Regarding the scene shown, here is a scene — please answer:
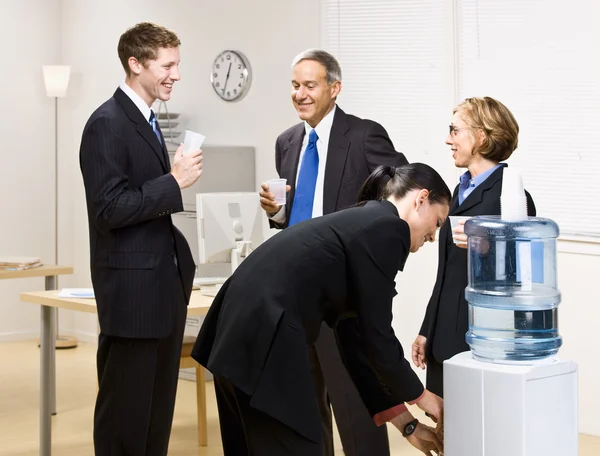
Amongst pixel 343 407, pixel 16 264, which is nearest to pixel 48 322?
pixel 16 264

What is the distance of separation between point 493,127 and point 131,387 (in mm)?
1551

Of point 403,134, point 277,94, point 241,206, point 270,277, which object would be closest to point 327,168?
point 241,206

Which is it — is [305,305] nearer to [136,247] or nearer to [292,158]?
[136,247]

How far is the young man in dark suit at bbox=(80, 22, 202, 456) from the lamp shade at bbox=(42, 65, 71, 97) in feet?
15.7

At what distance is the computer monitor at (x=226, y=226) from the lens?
15.1 ft

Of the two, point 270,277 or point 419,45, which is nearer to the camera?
point 270,277

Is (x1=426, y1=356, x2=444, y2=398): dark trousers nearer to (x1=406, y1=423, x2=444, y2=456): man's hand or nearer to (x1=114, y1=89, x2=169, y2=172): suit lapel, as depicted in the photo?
(x1=406, y1=423, x2=444, y2=456): man's hand

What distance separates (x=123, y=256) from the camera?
10.8 ft

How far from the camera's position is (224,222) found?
4645 mm

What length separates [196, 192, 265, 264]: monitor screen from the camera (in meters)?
4.60

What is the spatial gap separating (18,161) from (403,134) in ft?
12.3

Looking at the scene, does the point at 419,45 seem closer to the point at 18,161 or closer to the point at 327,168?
the point at 327,168

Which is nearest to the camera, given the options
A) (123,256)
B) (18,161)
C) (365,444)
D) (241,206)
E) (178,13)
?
(123,256)

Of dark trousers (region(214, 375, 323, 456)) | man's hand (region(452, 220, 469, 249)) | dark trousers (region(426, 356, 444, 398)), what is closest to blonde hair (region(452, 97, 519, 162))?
man's hand (region(452, 220, 469, 249))
